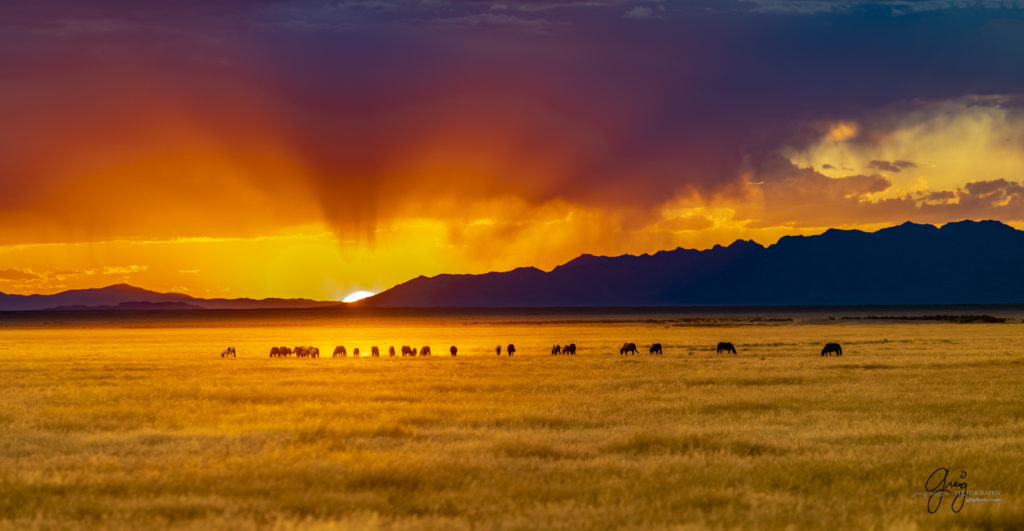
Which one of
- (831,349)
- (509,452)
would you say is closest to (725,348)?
(831,349)

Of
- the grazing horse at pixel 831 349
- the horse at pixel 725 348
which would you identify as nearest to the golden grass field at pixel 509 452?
the grazing horse at pixel 831 349

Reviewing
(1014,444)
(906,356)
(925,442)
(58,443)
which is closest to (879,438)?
(925,442)

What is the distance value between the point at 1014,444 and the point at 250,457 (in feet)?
46.3

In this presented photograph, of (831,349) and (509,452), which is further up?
(831,349)

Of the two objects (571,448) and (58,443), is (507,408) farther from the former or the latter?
(58,443)

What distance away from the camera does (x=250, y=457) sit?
51.2 feet
